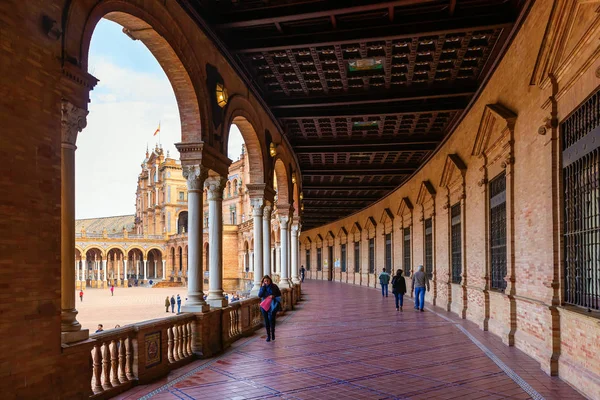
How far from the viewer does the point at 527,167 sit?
938cm

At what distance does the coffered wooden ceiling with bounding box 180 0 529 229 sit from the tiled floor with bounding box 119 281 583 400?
18.7 feet

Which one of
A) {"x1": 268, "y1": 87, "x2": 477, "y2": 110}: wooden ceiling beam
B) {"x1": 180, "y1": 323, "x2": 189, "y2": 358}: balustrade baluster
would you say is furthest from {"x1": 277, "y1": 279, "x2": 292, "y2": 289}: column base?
{"x1": 180, "y1": 323, "x2": 189, "y2": 358}: balustrade baluster

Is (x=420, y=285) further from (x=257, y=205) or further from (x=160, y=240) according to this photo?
(x=160, y=240)

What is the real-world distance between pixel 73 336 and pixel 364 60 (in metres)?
8.42

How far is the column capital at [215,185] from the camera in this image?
10984 mm

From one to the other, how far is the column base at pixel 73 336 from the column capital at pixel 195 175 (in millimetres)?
4121

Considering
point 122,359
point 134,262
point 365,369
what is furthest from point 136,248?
point 122,359

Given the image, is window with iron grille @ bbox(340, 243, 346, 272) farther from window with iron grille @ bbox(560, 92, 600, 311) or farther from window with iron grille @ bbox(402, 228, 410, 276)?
window with iron grille @ bbox(560, 92, 600, 311)

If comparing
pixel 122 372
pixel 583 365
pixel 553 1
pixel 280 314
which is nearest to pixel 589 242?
pixel 583 365

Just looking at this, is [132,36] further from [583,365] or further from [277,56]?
[583,365]

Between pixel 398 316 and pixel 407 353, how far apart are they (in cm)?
620

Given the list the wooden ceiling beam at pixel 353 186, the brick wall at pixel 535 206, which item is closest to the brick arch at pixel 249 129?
the brick wall at pixel 535 206

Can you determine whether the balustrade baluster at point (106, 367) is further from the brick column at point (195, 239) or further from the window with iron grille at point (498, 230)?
the window with iron grille at point (498, 230)

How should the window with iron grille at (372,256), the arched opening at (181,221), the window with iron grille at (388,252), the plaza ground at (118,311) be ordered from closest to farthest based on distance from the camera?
the window with iron grille at (388,252) < the plaza ground at (118,311) < the window with iron grille at (372,256) < the arched opening at (181,221)
